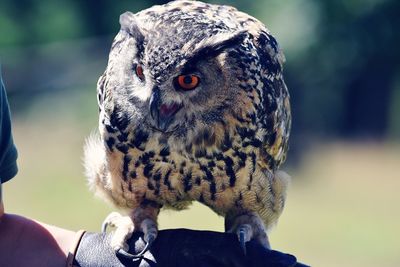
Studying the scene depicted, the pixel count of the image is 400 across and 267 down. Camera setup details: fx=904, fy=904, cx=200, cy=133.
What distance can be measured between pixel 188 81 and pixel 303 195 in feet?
28.3

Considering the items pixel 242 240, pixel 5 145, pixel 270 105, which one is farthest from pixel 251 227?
pixel 5 145

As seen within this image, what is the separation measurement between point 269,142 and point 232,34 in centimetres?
49

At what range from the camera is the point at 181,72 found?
306cm

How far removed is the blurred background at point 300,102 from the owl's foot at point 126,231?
655 centimetres

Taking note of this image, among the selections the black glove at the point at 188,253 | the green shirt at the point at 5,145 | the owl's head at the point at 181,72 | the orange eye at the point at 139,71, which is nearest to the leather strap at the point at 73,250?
the black glove at the point at 188,253

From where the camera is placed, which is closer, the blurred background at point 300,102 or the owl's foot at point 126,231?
the owl's foot at point 126,231

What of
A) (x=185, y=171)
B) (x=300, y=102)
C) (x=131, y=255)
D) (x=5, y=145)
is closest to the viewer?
(x=5, y=145)

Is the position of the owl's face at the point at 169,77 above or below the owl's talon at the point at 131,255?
above

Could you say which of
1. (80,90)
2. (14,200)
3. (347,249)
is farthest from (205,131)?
(80,90)

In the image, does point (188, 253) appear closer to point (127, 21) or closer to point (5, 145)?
point (5, 145)

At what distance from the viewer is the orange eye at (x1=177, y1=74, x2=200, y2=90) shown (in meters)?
3.09

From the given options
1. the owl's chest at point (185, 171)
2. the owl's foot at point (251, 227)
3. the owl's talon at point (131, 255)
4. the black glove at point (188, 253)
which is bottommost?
the owl's foot at point (251, 227)

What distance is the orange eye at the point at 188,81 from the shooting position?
10.1ft

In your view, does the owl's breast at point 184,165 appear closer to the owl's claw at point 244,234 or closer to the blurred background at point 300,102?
the owl's claw at point 244,234
